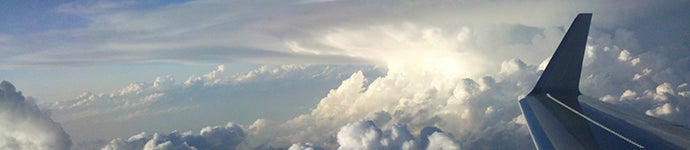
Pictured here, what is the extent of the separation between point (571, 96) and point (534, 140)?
6.29 metres

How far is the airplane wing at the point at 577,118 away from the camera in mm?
13469

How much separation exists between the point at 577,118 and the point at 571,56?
9.94 ft

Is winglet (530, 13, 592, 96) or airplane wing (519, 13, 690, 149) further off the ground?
winglet (530, 13, 592, 96)

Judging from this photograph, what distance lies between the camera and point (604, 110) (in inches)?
719

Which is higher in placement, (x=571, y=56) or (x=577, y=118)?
(x=571, y=56)

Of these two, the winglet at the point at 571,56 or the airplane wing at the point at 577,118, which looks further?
the winglet at the point at 571,56

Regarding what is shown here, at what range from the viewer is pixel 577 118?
16500 mm

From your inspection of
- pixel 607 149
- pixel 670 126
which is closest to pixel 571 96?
pixel 670 126

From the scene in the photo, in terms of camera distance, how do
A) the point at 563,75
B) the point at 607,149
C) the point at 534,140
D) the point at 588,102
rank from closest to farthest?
→ the point at 607,149
the point at 534,140
the point at 563,75
the point at 588,102

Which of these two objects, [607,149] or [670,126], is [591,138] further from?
[670,126]

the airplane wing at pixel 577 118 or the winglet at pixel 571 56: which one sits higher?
the winglet at pixel 571 56

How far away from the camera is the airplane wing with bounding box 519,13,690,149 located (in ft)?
44.2

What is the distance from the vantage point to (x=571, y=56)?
54.4ft

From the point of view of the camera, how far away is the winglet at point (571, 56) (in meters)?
16.4
